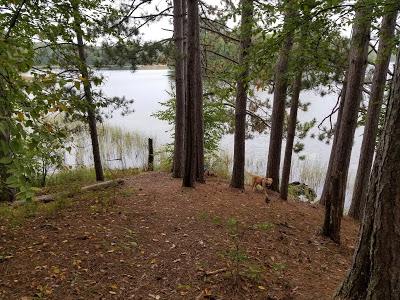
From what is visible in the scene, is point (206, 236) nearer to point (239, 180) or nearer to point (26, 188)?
point (26, 188)

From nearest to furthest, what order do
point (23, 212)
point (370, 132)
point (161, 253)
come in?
1. point (161, 253)
2. point (23, 212)
3. point (370, 132)

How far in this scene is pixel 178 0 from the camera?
862 cm

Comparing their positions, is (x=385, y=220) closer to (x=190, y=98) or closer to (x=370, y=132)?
(x=190, y=98)

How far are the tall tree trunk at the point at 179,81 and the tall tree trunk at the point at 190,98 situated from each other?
0.76 m

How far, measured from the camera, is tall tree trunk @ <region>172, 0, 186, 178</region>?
8.74 m

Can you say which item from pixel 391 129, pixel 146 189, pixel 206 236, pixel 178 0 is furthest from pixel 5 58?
pixel 178 0

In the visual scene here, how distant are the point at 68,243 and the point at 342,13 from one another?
4.37 metres

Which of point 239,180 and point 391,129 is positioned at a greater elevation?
point 391,129

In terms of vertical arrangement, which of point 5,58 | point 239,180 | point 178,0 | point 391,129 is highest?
point 178,0

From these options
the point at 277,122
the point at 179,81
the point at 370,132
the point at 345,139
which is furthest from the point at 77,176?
the point at 345,139

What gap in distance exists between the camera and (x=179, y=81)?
940 centimetres

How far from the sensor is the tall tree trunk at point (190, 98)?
24.0 feet

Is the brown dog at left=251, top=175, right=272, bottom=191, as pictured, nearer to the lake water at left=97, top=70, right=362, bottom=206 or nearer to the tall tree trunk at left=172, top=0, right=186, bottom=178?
the tall tree trunk at left=172, top=0, right=186, bottom=178

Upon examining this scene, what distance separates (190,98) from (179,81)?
5.81 ft
